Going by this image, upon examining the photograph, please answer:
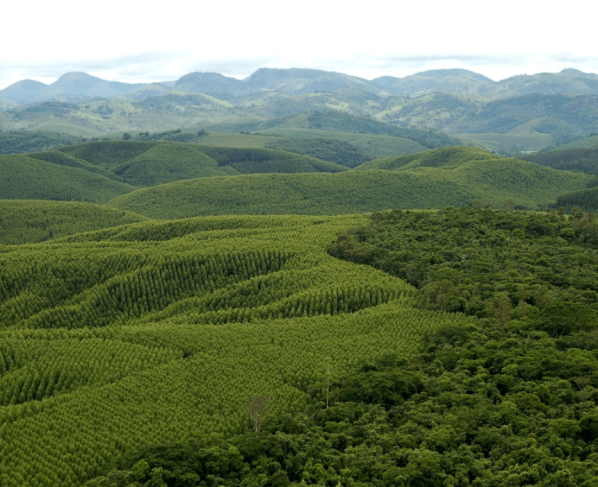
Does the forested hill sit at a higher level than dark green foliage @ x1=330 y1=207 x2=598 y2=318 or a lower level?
lower

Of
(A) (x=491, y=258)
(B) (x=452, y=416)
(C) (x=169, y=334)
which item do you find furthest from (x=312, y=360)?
(A) (x=491, y=258)

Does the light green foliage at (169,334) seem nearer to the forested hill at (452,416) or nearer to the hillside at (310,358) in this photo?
the hillside at (310,358)

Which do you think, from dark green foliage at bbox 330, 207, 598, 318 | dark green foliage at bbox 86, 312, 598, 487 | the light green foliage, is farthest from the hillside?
dark green foliage at bbox 330, 207, 598, 318

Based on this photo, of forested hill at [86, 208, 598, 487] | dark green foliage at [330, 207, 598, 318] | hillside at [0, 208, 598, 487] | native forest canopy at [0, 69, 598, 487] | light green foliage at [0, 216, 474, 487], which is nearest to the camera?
forested hill at [86, 208, 598, 487]

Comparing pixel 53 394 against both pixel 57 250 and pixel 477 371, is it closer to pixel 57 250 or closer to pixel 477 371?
pixel 477 371

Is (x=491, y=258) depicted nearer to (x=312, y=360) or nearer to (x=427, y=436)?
(x=312, y=360)

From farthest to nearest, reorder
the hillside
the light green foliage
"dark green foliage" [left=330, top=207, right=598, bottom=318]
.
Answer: "dark green foliage" [left=330, top=207, right=598, bottom=318] → the light green foliage → the hillside

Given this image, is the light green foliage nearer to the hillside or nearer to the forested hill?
the hillside

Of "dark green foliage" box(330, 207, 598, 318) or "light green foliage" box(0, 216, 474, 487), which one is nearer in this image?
"light green foliage" box(0, 216, 474, 487)
